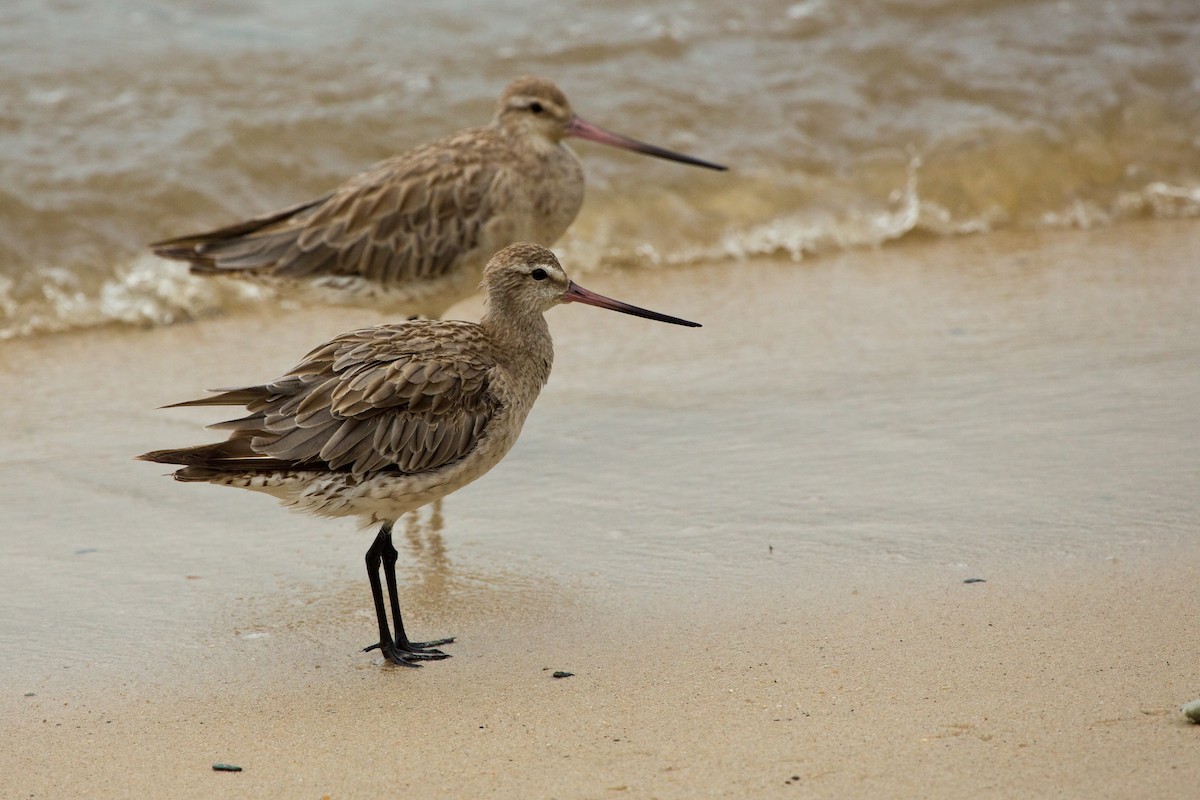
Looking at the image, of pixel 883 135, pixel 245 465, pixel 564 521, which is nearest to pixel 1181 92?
pixel 883 135

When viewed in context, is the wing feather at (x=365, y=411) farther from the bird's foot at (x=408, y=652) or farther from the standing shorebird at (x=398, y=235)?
the standing shorebird at (x=398, y=235)

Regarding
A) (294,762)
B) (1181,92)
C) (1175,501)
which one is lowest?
(294,762)

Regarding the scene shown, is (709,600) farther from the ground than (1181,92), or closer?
closer

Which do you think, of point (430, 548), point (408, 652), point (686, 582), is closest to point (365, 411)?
point (408, 652)

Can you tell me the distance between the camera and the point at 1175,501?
5238 millimetres

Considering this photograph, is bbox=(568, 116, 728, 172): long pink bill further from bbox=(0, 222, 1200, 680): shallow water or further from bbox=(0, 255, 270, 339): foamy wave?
bbox=(0, 255, 270, 339): foamy wave

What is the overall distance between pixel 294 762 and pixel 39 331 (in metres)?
4.94

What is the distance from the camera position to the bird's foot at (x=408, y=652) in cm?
455

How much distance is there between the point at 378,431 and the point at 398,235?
2.47 metres

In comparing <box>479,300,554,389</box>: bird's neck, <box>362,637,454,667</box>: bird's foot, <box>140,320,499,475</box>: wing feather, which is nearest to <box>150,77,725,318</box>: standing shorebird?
<box>479,300,554,389</box>: bird's neck

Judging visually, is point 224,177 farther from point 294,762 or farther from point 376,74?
point 294,762

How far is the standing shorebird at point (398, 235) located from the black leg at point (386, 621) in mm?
2470

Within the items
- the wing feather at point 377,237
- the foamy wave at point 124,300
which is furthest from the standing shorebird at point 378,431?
the foamy wave at point 124,300

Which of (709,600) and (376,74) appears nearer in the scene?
(709,600)
